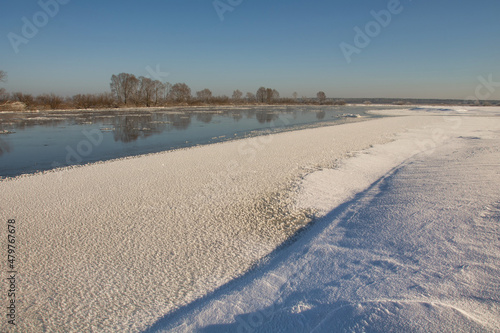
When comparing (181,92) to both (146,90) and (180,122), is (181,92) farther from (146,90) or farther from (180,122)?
(180,122)

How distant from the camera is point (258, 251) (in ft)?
13.5

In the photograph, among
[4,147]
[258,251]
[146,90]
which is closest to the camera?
[258,251]

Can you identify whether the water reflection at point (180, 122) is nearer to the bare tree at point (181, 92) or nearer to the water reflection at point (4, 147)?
the water reflection at point (4, 147)

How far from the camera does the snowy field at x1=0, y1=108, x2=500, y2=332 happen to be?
2645mm

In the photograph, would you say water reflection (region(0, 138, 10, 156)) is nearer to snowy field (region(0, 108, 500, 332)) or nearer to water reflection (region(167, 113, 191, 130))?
snowy field (region(0, 108, 500, 332))

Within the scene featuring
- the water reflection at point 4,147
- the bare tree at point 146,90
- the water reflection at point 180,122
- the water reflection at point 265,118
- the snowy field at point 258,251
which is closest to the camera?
the snowy field at point 258,251

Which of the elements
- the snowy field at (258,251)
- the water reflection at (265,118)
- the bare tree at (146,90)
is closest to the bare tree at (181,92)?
the bare tree at (146,90)

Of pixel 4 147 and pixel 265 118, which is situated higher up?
pixel 265 118

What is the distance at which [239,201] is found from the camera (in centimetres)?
600

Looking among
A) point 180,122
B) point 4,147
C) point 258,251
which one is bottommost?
point 258,251

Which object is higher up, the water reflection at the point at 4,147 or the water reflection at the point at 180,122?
the water reflection at the point at 180,122

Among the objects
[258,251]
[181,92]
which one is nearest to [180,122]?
[258,251]

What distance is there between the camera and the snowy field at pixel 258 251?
104 inches

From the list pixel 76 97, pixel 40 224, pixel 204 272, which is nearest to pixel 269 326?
pixel 204 272
